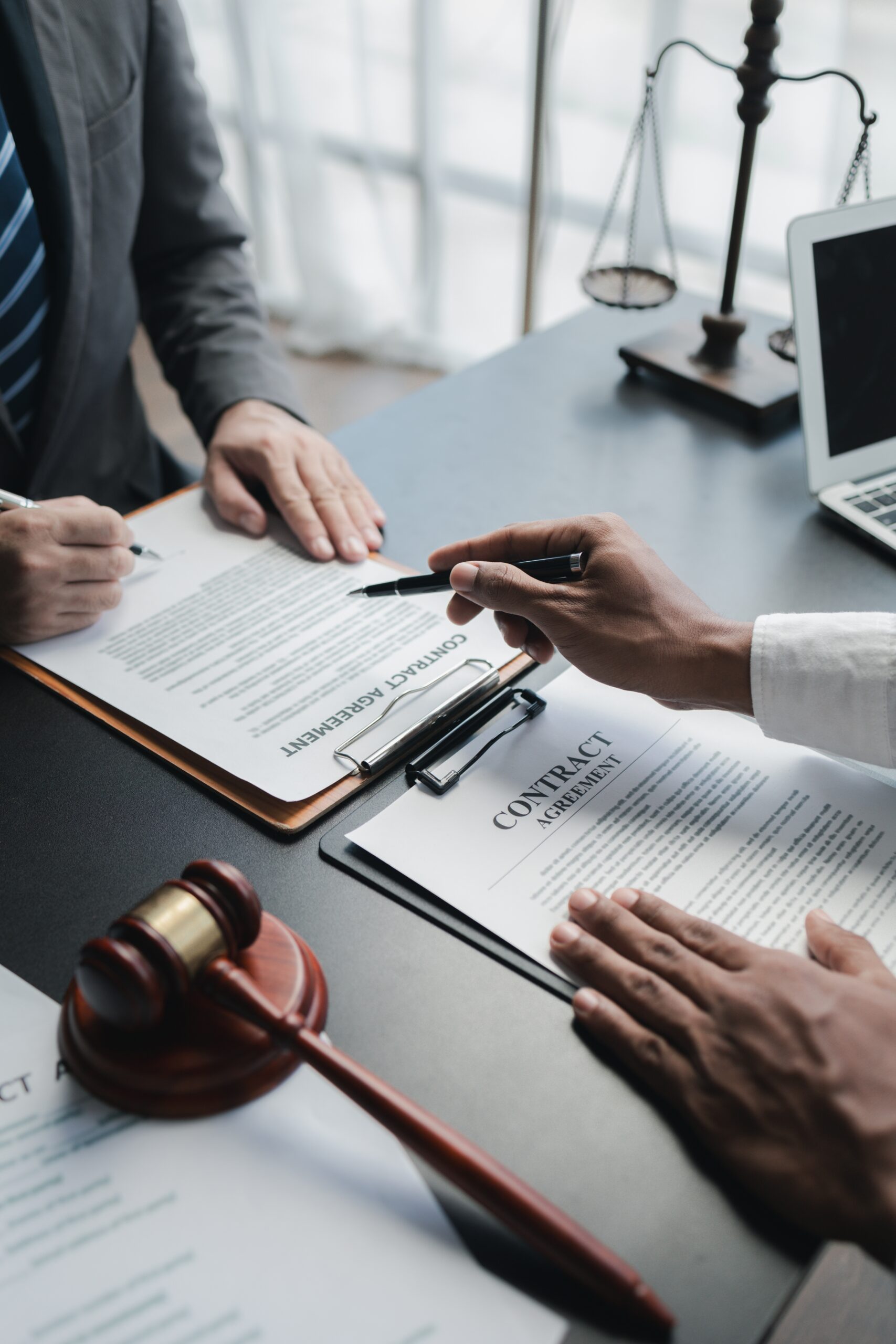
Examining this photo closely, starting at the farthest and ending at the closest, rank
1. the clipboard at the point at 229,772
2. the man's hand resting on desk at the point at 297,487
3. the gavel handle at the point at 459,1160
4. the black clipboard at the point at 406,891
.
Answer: the man's hand resting on desk at the point at 297,487 → the clipboard at the point at 229,772 → the black clipboard at the point at 406,891 → the gavel handle at the point at 459,1160

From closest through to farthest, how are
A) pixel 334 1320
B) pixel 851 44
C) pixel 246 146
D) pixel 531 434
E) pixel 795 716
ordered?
1. pixel 334 1320
2. pixel 795 716
3. pixel 531 434
4. pixel 851 44
5. pixel 246 146

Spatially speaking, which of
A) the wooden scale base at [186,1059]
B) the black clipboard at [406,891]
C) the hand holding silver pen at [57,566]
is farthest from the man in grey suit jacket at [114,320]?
the wooden scale base at [186,1059]

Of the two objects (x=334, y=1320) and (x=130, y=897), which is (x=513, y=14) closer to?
(x=130, y=897)

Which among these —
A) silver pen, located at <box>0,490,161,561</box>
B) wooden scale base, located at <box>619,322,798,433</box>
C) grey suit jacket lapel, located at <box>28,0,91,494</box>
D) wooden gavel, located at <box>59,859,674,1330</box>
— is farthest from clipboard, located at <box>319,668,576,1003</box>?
grey suit jacket lapel, located at <box>28,0,91,494</box>

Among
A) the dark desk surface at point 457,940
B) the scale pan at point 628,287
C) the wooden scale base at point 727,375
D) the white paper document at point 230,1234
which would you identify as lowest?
the white paper document at point 230,1234

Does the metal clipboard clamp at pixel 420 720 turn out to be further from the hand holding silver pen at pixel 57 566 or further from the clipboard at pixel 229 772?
the hand holding silver pen at pixel 57 566

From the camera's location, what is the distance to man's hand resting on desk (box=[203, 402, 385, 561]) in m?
1.02

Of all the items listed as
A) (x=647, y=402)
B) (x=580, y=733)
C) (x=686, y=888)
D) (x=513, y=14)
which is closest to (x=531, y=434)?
(x=647, y=402)

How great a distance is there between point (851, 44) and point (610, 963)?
7.58ft

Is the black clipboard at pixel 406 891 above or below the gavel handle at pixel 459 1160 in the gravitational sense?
below

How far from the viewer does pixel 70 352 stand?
4.03 feet

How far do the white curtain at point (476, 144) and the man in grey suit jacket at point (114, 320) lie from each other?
4.82 feet

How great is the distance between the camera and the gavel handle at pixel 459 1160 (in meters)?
0.47

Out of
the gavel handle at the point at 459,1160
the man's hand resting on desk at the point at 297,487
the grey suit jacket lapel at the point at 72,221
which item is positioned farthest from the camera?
the grey suit jacket lapel at the point at 72,221
